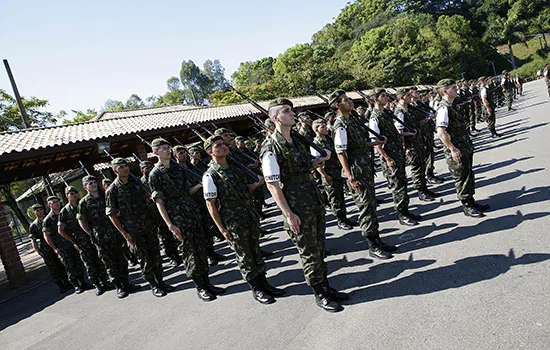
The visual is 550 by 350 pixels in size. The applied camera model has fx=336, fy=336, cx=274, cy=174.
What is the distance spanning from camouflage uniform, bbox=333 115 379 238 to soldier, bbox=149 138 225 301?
2067 millimetres

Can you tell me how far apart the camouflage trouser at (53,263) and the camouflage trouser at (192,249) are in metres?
4.30

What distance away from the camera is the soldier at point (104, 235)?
5293mm

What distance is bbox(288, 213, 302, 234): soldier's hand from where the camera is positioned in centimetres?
313

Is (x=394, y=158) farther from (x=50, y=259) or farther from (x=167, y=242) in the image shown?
(x=50, y=259)

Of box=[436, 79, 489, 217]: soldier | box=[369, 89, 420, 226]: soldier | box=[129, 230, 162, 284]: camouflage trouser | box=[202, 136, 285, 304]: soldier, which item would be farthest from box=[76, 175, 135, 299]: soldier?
box=[436, 79, 489, 217]: soldier

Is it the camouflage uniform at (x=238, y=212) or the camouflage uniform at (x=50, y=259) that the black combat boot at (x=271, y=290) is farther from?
the camouflage uniform at (x=50, y=259)

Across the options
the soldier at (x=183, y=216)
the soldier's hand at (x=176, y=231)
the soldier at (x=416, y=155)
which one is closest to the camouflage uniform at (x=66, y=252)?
the soldier at (x=183, y=216)

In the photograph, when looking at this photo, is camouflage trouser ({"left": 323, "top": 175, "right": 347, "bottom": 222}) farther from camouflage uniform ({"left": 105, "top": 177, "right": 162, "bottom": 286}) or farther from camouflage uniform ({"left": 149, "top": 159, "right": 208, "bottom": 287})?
camouflage uniform ({"left": 105, "top": 177, "right": 162, "bottom": 286})

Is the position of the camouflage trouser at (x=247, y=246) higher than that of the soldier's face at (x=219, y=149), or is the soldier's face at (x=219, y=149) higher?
the soldier's face at (x=219, y=149)

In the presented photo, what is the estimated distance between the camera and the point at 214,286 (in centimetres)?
458

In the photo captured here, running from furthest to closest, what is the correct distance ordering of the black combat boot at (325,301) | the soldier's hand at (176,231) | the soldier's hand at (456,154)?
the soldier's hand at (456,154) < the soldier's hand at (176,231) < the black combat boot at (325,301)

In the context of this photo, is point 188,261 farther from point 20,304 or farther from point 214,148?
point 20,304

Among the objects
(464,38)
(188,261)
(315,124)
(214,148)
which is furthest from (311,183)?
(464,38)

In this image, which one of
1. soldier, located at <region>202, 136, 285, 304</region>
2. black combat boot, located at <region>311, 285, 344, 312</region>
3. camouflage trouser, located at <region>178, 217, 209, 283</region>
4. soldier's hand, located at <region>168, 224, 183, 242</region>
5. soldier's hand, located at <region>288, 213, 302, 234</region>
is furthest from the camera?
camouflage trouser, located at <region>178, 217, 209, 283</region>
